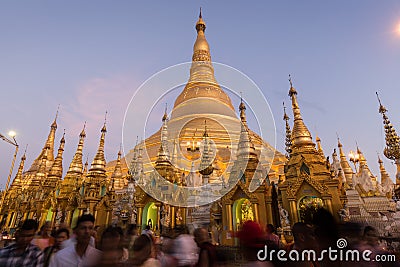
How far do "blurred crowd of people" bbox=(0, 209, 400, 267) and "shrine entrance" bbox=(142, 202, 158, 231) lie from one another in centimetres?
1027

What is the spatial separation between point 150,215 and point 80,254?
12253mm

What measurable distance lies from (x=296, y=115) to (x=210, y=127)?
18.1 m

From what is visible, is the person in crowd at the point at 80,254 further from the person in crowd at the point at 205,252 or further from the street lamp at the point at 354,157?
the street lamp at the point at 354,157

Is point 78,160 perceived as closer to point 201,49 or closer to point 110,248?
point 110,248

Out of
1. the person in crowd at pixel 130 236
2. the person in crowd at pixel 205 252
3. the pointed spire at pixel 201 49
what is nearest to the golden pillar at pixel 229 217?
the person in crowd at pixel 130 236

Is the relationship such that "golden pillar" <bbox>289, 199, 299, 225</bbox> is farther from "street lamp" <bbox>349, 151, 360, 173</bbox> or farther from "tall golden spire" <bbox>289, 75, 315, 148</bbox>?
"street lamp" <bbox>349, 151, 360, 173</bbox>

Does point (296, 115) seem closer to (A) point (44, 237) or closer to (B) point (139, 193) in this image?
(B) point (139, 193)

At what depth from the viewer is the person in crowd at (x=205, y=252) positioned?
350cm

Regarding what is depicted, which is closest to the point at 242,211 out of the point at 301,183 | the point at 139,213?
the point at 301,183

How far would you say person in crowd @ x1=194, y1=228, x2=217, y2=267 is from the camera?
3500 mm

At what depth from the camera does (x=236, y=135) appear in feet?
100

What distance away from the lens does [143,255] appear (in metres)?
2.89

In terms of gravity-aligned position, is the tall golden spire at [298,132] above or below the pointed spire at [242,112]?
below

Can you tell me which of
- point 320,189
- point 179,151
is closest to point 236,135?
point 179,151
